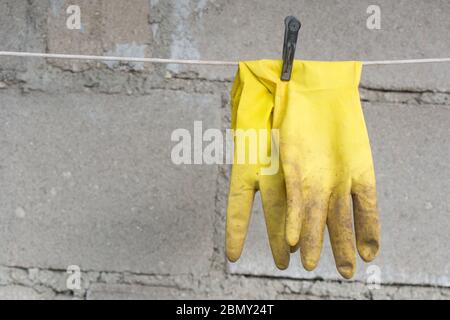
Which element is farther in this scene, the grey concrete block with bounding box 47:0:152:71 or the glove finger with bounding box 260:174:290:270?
the grey concrete block with bounding box 47:0:152:71

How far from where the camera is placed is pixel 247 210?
1089 millimetres

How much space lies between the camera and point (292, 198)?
3.40ft

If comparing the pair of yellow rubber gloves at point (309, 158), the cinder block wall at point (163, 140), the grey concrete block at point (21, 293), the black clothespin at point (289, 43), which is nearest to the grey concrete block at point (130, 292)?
the cinder block wall at point (163, 140)

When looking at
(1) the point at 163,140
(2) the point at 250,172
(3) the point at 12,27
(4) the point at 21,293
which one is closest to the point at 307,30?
(1) the point at 163,140

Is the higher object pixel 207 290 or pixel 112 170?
pixel 112 170

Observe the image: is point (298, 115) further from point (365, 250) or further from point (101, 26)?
point (101, 26)

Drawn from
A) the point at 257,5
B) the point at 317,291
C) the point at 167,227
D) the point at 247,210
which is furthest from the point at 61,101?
the point at 317,291

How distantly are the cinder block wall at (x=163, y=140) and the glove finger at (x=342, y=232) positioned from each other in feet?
1.37

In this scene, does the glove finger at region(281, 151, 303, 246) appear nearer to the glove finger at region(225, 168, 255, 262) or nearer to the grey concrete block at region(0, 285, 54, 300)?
the glove finger at region(225, 168, 255, 262)

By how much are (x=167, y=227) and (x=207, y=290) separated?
19cm

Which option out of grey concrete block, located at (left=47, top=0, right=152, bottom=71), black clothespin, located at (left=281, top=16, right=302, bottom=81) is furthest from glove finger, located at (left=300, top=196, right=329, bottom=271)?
grey concrete block, located at (left=47, top=0, right=152, bottom=71)

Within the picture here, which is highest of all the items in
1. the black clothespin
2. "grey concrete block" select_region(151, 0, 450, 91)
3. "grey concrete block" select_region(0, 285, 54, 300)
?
"grey concrete block" select_region(151, 0, 450, 91)

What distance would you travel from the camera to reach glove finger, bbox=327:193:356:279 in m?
1.07

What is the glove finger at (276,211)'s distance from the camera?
108 centimetres
